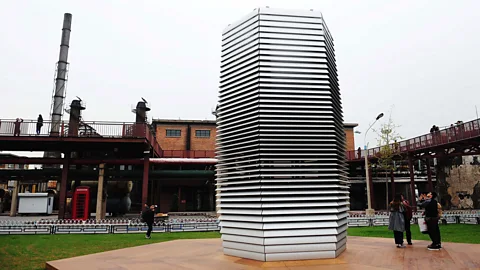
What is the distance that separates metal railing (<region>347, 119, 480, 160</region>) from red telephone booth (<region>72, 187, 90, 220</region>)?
82.3 ft

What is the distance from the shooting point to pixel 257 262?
649cm

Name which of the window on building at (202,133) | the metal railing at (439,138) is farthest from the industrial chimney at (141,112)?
the metal railing at (439,138)

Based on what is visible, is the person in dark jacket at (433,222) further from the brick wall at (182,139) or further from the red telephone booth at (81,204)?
the brick wall at (182,139)

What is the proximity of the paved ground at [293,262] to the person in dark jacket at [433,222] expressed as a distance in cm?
23

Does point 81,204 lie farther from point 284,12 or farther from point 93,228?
point 284,12

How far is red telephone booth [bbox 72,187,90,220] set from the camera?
23500 mm

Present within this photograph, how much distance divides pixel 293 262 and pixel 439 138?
23948 millimetres

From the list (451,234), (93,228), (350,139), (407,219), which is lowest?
(93,228)

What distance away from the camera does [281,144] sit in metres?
6.97

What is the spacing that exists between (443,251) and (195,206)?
31.2 metres

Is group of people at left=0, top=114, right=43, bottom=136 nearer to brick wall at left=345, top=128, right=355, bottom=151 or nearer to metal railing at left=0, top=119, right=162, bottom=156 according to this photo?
metal railing at left=0, top=119, right=162, bottom=156

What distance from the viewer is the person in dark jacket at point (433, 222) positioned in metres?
8.41

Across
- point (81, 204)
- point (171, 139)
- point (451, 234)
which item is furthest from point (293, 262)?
point (171, 139)

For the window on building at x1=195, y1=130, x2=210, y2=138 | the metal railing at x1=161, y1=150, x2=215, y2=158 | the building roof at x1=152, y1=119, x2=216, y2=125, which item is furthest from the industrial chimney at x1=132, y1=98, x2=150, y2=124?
the window on building at x1=195, y1=130, x2=210, y2=138
